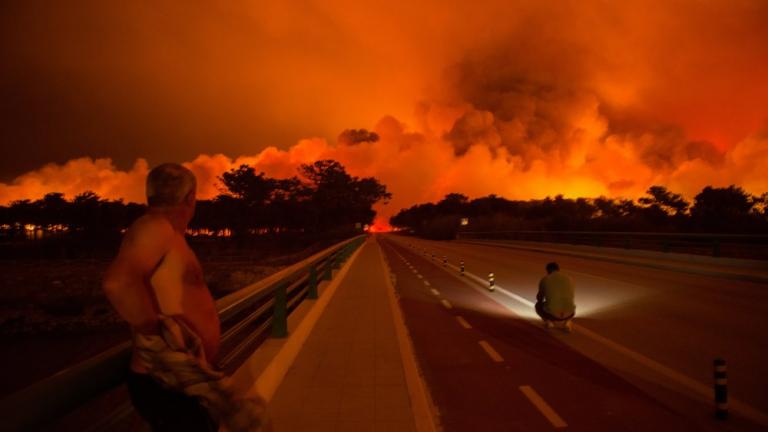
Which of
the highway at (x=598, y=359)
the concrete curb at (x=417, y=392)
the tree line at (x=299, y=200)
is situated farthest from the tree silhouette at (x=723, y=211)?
the tree line at (x=299, y=200)

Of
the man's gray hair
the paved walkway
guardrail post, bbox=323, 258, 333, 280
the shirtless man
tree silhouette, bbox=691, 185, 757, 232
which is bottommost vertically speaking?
Answer: the paved walkway

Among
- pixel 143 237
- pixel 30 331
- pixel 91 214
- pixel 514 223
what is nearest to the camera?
pixel 143 237

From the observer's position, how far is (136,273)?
1.97m

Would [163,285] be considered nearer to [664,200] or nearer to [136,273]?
[136,273]

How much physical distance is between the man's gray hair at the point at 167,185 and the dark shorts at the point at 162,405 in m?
0.80

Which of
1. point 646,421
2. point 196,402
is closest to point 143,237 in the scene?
point 196,402

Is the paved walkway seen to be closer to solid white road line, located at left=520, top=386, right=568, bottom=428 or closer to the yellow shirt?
solid white road line, located at left=520, top=386, right=568, bottom=428

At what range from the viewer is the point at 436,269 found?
2469 centimetres

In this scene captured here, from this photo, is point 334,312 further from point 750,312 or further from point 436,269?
point 436,269

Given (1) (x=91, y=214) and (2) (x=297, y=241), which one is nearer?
(2) (x=297, y=241)

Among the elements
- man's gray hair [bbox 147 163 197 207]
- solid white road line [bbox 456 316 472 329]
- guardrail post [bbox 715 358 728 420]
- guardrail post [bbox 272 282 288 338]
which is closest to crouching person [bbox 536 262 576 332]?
solid white road line [bbox 456 316 472 329]

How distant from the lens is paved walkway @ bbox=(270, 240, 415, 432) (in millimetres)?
4887

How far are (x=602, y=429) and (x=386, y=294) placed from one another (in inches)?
392

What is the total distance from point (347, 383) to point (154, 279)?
14.9 ft
